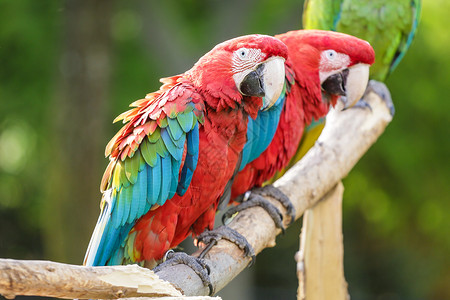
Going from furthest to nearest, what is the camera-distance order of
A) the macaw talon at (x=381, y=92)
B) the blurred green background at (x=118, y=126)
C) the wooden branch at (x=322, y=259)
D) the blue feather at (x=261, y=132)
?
1. the blurred green background at (x=118, y=126)
2. the macaw talon at (x=381, y=92)
3. the wooden branch at (x=322, y=259)
4. the blue feather at (x=261, y=132)

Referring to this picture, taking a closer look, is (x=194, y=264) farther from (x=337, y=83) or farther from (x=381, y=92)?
(x=381, y=92)

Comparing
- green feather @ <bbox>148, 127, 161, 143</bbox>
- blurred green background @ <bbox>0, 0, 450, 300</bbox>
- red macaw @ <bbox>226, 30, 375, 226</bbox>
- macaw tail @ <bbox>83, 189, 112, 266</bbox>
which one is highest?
blurred green background @ <bbox>0, 0, 450, 300</bbox>

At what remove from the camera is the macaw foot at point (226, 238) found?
209cm

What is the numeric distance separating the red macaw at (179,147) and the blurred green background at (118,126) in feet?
11.4

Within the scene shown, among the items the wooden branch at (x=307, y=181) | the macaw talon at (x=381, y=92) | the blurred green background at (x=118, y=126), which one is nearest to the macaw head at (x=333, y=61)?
the wooden branch at (x=307, y=181)

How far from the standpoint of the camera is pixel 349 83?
2510mm

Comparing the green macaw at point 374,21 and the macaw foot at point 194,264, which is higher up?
the green macaw at point 374,21

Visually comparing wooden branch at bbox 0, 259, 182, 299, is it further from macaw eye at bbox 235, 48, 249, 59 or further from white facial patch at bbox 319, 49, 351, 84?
white facial patch at bbox 319, 49, 351, 84

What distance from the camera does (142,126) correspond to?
6.36 ft

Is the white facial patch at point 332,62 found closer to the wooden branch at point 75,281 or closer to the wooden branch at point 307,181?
the wooden branch at point 307,181

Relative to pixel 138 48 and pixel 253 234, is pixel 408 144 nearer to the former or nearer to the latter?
pixel 138 48

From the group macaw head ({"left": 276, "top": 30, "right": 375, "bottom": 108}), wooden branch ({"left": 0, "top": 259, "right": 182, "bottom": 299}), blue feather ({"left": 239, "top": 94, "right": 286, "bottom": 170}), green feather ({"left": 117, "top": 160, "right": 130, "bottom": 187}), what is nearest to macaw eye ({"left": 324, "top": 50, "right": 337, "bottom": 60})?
macaw head ({"left": 276, "top": 30, "right": 375, "bottom": 108})

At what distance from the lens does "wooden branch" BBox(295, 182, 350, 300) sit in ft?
9.13

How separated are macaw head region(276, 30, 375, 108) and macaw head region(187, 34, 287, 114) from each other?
1.69 feet
